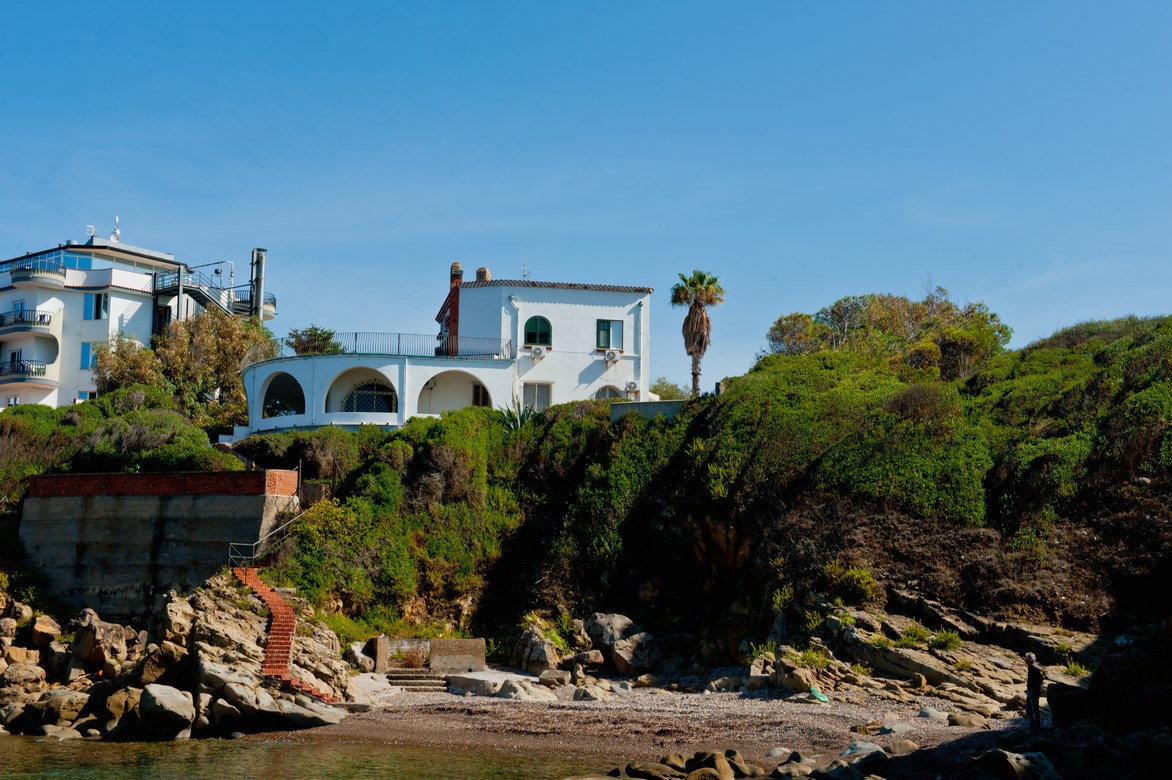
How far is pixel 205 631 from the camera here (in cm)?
2661

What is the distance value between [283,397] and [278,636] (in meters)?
20.5

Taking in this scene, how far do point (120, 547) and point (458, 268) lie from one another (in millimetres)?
18986

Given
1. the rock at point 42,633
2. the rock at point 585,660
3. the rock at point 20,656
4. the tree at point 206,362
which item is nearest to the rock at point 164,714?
the rock at point 20,656

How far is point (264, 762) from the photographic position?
2138 centimetres

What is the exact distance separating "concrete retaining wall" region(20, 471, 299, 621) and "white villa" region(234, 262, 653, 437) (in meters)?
7.90

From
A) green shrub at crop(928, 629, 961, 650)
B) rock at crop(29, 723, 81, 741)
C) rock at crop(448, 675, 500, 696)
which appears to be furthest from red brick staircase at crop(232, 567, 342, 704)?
green shrub at crop(928, 629, 961, 650)

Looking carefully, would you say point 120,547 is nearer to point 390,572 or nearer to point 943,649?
point 390,572

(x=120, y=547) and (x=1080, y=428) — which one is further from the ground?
(x=1080, y=428)

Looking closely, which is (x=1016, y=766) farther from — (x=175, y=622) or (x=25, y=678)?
(x=25, y=678)

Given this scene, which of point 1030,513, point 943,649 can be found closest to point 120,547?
point 943,649

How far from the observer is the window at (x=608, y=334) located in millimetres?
45250

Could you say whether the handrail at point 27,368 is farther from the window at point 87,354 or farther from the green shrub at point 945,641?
the green shrub at point 945,641

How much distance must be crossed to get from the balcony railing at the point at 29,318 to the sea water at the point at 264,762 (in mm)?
36171

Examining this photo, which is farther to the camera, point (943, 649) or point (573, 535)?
point (573, 535)
